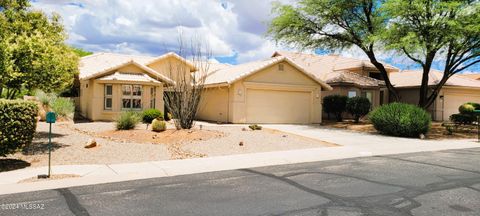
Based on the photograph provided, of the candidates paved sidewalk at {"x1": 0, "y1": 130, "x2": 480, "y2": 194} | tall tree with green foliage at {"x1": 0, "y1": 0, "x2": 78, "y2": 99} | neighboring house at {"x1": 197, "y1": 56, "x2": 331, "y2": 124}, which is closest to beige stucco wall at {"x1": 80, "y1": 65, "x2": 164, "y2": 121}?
neighboring house at {"x1": 197, "y1": 56, "x2": 331, "y2": 124}

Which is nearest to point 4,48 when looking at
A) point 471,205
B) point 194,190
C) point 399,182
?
point 194,190

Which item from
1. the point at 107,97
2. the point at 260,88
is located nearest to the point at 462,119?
the point at 260,88

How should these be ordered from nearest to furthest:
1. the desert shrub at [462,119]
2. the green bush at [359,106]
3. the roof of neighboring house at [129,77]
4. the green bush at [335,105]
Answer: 1. the roof of neighboring house at [129,77]
2. the desert shrub at [462,119]
3. the green bush at [359,106]
4. the green bush at [335,105]

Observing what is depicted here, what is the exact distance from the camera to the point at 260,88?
903 inches

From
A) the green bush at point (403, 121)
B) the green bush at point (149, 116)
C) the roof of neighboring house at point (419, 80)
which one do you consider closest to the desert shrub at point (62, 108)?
the green bush at point (149, 116)

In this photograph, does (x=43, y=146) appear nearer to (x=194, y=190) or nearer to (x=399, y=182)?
(x=194, y=190)

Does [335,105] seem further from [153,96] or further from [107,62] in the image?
[107,62]

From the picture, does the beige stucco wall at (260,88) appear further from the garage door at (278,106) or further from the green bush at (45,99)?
the green bush at (45,99)

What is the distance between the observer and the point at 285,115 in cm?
2386

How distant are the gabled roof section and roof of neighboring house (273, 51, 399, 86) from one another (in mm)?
11227

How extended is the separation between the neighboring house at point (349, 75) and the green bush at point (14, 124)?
2345cm

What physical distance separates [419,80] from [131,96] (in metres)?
23.5

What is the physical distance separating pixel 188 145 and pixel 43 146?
4.73m

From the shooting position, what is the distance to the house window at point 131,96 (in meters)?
22.5
